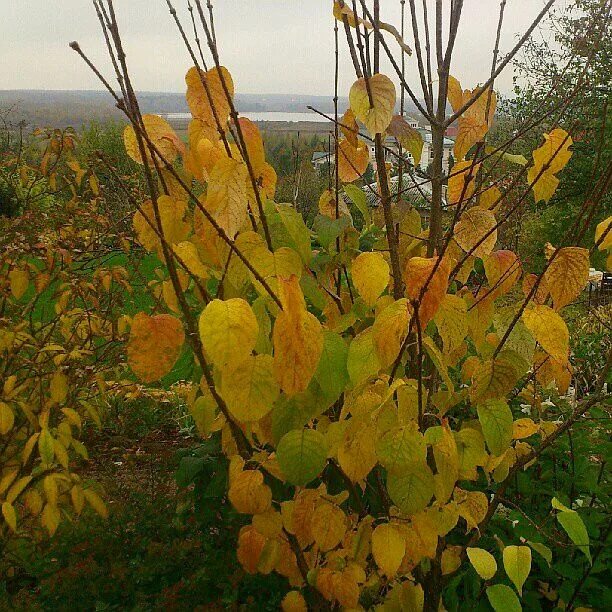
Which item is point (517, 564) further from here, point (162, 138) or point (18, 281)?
point (18, 281)

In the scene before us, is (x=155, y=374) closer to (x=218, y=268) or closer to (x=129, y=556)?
(x=218, y=268)

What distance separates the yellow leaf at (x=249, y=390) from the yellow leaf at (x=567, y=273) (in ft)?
1.52

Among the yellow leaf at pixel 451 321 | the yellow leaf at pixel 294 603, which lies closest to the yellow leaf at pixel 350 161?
the yellow leaf at pixel 451 321

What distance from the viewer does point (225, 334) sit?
0.74 m

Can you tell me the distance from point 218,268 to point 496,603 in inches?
28.0

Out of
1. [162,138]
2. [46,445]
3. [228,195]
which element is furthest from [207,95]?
[46,445]

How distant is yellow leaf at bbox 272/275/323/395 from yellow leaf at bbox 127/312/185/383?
23 cm

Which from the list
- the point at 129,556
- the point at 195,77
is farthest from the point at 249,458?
the point at 129,556

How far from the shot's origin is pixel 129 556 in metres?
2.23

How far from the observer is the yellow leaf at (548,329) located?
2.92 feet

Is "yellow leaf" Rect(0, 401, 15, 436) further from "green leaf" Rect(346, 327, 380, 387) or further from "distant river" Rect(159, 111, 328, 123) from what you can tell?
"green leaf" Rect(346, 327, 380, 387)

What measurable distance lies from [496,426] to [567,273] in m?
0.27

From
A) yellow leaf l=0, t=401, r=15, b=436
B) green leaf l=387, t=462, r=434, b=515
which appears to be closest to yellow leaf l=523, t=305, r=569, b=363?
green leaf l=387, t=462, r=434, b=515

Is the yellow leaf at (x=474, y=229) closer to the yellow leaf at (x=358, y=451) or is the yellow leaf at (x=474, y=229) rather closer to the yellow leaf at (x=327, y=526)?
the yellow leaf at (x=358, y=451)
